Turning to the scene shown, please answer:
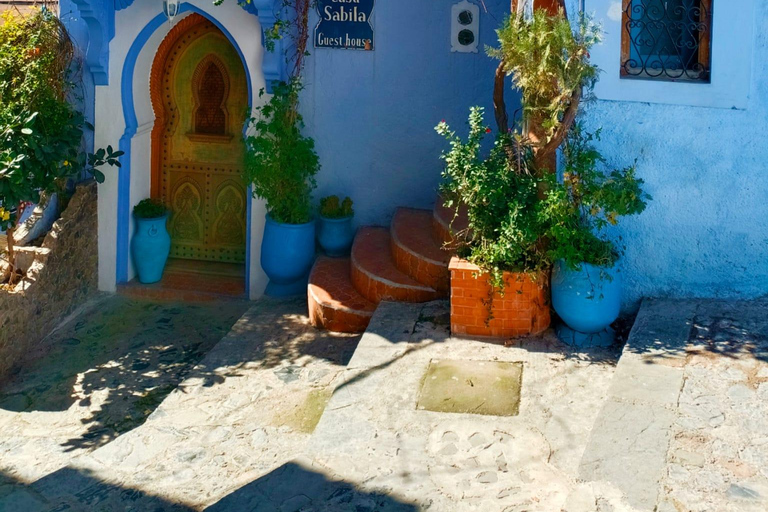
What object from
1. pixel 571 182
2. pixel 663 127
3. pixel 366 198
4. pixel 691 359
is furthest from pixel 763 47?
pixel 366 198

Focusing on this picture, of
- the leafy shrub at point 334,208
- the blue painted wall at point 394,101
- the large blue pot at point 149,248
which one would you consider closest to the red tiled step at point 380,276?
the leafy shrub at point 334,208

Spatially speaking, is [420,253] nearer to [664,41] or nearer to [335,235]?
[335,235]

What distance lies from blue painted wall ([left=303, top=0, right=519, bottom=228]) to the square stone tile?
10.1 feet

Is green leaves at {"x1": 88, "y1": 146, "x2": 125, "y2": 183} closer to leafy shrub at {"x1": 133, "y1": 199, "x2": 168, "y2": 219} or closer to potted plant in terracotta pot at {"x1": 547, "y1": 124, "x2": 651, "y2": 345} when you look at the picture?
leafy shrub at {"x1": 133, "y1": 199, "x2": 168, "y2": 219}

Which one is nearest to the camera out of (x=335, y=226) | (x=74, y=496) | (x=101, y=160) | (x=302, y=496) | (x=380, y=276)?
(x=302, y=496)

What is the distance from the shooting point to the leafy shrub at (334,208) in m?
9.89

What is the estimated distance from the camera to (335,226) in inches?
389

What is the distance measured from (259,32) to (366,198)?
1.94 metres

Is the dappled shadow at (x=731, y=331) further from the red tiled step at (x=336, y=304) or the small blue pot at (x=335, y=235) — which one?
the small blue pot at (x=335, y=235)

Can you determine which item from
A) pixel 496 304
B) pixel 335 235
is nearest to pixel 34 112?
pixel 335 235

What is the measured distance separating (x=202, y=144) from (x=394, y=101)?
2.33 metres

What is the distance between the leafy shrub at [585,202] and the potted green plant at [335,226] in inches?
116

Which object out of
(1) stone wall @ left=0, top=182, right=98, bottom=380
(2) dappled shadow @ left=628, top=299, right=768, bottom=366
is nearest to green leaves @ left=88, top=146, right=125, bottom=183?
(1) stone wall @ left=0, top=182, right=98, bottom=380

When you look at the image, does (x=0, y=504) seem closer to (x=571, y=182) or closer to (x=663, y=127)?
(x=571, y=182)
